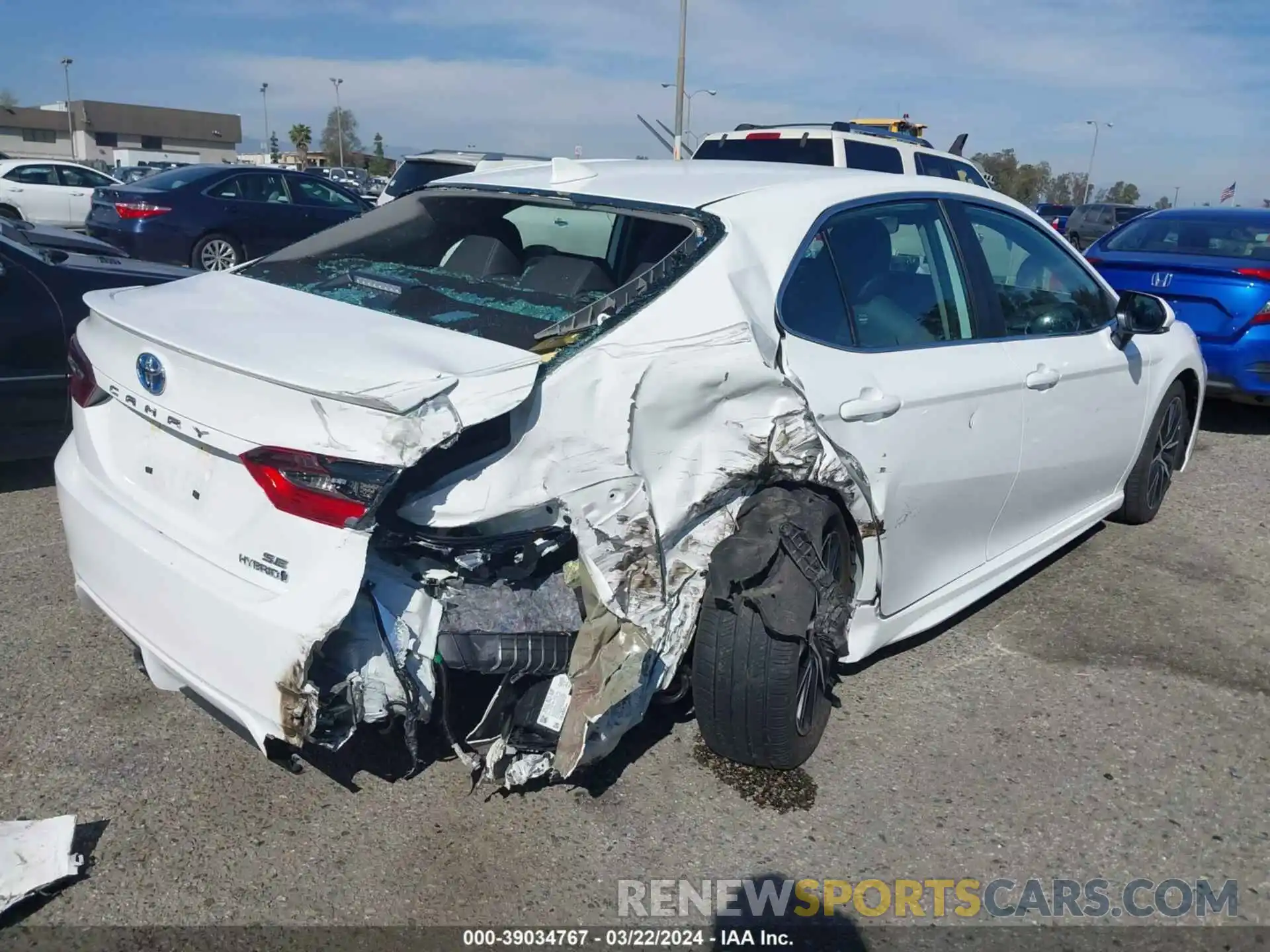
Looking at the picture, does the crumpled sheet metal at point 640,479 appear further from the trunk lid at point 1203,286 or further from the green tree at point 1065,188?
A: the green tree at point 1065,188

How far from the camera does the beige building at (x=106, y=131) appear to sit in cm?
7406

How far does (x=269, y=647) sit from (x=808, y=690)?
4.89ft

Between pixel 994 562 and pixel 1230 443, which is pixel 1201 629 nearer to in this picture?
pixel 994 562

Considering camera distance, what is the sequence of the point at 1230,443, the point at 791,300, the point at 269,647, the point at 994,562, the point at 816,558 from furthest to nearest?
the point at 1230,443, the point at 994,562, the point at 791,300, the point at 816,558, the point at 269,647

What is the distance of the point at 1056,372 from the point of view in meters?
3.86

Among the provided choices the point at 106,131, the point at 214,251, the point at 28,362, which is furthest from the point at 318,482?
the point at 106,131

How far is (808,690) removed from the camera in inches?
118

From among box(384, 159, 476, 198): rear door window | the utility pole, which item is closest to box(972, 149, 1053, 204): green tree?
the utility pole

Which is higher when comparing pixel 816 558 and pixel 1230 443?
pixel 816 558

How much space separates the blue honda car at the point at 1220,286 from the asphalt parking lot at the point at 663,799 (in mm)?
3636

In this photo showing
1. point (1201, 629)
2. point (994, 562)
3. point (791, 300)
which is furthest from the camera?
point (1201, 629)

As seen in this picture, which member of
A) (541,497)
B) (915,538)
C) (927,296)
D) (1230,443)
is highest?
(927,296)

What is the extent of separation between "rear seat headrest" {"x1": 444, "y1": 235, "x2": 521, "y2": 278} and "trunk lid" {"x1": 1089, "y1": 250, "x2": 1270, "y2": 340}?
523cm

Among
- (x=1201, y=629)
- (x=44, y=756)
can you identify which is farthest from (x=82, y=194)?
(x=1201, y=629)
